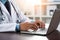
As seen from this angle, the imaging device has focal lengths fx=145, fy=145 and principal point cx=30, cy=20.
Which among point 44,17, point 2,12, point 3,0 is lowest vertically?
point 44,17

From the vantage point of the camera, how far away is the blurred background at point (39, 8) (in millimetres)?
3459

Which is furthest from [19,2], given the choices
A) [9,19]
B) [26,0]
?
[9,19]

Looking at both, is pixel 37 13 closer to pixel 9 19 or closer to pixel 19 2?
pixel 19 2

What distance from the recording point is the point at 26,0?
3596mm

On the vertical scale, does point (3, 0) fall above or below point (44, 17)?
above

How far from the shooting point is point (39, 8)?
355 cm

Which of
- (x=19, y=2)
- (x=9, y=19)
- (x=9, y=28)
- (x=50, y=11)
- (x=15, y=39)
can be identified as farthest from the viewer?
(x=19, y=2)

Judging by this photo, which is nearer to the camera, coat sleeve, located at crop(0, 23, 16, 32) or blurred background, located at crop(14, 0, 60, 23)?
coat sleeve, located at crop(0, 23, 16, 32)

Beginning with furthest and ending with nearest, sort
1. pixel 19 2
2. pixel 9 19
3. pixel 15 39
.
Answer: pixel 19 2
pixel 9 19
pixel 15 39

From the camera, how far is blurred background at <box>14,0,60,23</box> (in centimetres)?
346

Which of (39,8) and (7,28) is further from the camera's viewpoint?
(39,8)

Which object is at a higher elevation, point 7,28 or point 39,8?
point 39,8

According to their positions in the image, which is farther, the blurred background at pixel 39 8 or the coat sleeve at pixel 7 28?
the blurred background at pixel 39 8

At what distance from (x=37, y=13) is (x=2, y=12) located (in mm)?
2330
